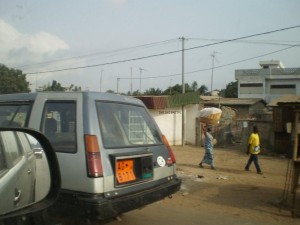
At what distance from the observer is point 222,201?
7977 millimetres

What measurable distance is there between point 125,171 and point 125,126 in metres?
0.72

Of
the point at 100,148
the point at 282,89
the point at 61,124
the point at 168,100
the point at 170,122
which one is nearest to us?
the point at 100,148

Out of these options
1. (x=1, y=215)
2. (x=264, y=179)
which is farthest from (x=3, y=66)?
(x=1, y=215)

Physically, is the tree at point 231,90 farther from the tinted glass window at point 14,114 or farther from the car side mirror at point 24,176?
the car side mirror at point 24,176

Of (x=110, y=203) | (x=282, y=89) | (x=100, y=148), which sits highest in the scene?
(x=282, y=89)

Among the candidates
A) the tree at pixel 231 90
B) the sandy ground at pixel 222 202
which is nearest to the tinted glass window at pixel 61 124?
the sandy ground at pixel 222 202

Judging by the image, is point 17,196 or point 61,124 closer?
point 17,196

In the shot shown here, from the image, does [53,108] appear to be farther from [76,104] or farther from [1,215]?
[1,215]

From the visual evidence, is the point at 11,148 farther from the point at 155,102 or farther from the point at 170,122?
the point at 170,122

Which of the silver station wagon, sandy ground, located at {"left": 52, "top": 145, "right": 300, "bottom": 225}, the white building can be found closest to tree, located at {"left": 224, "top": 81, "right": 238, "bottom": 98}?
the white building

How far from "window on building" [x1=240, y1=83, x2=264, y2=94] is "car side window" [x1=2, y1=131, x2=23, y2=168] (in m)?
53.4

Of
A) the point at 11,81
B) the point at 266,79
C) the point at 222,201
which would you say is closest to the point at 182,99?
the point at 222,201

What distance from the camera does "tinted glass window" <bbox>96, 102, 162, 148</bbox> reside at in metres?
4.41

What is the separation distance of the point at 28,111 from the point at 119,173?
59.1 inches
